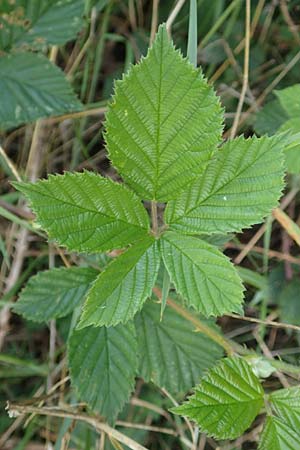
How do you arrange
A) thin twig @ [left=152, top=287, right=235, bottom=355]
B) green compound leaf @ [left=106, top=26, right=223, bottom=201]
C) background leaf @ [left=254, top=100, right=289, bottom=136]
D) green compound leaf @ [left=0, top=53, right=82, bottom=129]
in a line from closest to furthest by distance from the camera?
green compound leaf @ [left=106, top=26, right=223, bottom=201] < thin twig @ [left=152, top=287, right=235, bottom=355] < green compound leaf @ [left=0, top=53, right=82, bottom=129] < background leaf @ [left=254, top=100, right=289, bottom=136]

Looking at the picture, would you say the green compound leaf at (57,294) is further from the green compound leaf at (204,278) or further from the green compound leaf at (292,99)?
the green compound leaf at (292,99)

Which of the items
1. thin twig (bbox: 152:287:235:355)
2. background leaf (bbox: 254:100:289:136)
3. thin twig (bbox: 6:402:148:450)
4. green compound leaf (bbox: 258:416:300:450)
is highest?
background leaf (bbox: 254:100:289:136)

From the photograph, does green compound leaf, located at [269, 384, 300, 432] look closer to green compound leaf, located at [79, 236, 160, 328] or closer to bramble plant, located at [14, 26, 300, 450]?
bramble plant, located at [14, 26, 300, 450]

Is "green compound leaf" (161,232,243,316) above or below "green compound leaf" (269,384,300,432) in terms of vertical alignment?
above

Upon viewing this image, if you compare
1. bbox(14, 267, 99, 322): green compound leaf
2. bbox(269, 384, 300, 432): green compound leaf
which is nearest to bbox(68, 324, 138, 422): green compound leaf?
bbox(14, 267, 99, 322): green compound leaf

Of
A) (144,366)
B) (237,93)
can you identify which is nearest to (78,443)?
(144,366)

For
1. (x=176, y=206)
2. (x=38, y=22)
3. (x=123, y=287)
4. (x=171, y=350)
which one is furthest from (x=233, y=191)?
(x=38, y=22)
